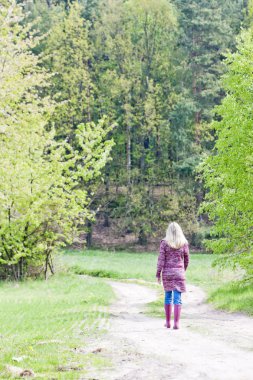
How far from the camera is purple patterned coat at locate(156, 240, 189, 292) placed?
38.7ft

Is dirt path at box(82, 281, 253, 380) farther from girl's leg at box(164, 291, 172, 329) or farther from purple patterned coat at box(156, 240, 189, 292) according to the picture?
purple patterned coat at box(156, 240, 189, 292)

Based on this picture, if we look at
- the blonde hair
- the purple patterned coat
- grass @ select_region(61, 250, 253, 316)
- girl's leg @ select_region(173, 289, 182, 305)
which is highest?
the blonde hair

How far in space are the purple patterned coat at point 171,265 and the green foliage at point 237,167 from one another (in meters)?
4.74

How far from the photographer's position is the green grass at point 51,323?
305 inches

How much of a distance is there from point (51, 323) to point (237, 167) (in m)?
7.60

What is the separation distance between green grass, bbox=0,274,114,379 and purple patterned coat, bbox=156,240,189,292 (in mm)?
1636

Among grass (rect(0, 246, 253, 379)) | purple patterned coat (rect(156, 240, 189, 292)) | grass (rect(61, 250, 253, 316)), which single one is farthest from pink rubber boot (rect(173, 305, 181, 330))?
grass (rect(61, 250, 253, 316))

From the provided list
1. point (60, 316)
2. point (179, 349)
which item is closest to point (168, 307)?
point (60, 316)

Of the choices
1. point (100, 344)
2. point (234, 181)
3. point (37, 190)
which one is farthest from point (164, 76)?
point (100, 344)

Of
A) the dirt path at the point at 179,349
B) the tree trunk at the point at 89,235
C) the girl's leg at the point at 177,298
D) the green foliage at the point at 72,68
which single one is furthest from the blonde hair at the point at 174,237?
the green foliage at the point at 72,68

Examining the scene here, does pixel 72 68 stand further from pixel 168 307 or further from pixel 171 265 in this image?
pixel 168 307

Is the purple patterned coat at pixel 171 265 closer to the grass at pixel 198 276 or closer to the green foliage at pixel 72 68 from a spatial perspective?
the grass at pixel 198 276

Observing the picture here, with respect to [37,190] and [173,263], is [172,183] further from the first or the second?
[173,263]

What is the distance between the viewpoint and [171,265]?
1190 cm
